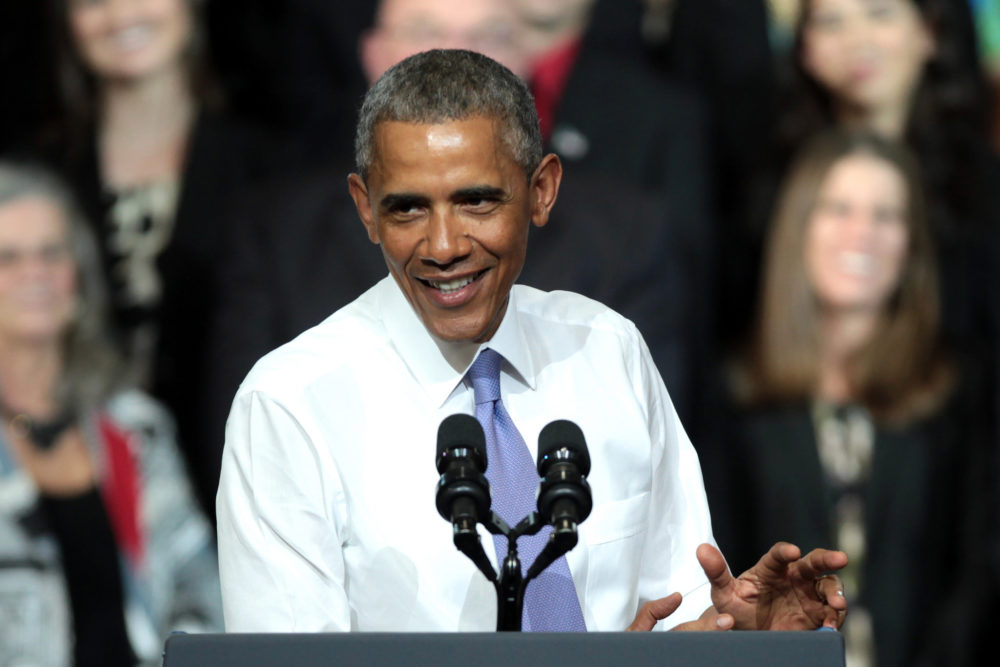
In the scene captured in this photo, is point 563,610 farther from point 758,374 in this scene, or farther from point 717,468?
point 758,374

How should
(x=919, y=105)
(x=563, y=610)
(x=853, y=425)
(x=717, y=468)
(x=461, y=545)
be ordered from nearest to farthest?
(x=461, y=545), (x=563, y=610), (x=717, y=468), (x=853, y=425), (x=919, y=105)

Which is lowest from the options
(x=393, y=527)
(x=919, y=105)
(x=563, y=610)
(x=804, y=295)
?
(x=563, y=610)

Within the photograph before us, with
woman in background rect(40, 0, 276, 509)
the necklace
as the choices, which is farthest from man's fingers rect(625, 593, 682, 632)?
the necklace

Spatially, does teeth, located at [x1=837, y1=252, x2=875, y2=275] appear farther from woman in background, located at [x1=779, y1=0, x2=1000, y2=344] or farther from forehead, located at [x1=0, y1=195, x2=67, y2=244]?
forehead, located at [x1=0, y1=195, x2=67, y2=244]

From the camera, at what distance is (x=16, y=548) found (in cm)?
365

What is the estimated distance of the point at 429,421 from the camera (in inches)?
72.6

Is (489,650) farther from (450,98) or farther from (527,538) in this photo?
(450,98)

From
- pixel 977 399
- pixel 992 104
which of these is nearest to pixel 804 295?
pixel 977 399

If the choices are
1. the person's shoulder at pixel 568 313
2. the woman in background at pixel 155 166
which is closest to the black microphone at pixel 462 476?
the person's shoulder at pixel 568 313

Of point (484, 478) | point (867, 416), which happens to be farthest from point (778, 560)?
point (867, 416)

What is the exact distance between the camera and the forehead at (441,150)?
1706 mm

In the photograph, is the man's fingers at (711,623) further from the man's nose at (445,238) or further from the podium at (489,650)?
the man's nose at (445,238)

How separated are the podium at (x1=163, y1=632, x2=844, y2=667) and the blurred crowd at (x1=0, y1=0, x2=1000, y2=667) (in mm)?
2063

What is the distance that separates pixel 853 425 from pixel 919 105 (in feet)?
3.06
